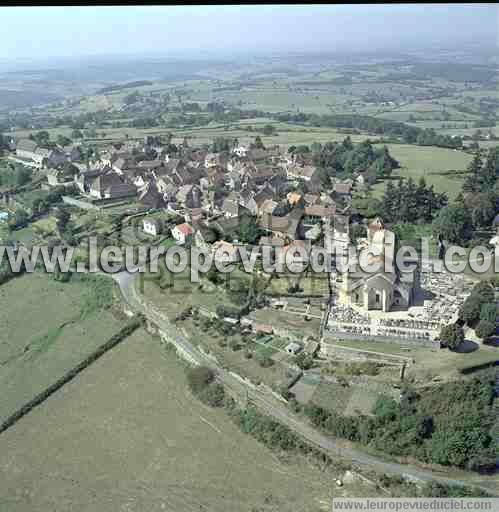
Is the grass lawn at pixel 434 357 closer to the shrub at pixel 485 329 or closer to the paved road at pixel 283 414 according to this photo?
the shrub at pixel 485 329

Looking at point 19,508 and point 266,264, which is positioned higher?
point 266,264

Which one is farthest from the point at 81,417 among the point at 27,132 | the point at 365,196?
the point at 27,132

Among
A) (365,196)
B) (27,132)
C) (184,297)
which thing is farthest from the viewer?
(27,132)

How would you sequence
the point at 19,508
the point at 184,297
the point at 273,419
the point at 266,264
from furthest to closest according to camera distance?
the point at 266,264, the point at 184,297, the point at 273,419, the point at 19,508

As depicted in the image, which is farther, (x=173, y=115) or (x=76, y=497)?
(x=173, y=115)

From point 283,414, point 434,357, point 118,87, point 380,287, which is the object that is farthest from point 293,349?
point 118,87

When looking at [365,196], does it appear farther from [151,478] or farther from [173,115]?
[173,115]

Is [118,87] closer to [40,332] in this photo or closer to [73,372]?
[40,332]
